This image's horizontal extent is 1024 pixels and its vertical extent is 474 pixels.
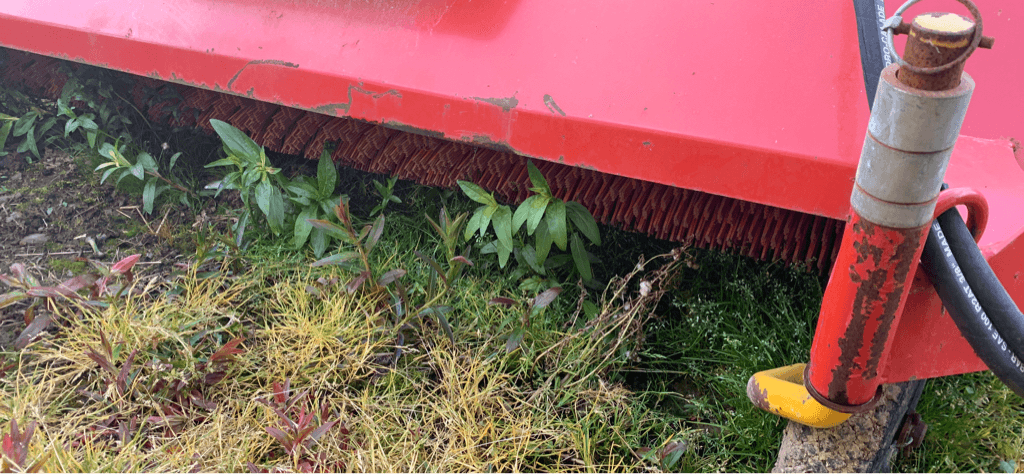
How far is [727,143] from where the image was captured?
3.99ft

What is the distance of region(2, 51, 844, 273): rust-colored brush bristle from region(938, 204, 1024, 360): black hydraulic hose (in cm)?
53

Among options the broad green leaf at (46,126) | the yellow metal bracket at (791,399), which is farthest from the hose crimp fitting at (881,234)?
the broad green leaf at (46,126)

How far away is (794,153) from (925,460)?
808 millimetres

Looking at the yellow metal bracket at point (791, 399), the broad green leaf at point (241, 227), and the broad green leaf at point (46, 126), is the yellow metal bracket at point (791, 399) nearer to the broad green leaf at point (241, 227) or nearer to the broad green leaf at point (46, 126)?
the broad green leaf at point (241, 227)

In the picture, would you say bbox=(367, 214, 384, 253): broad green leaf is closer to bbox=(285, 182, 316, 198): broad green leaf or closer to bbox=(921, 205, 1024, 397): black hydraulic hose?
bbox=(285, 182, 316, 198): broad green leaf

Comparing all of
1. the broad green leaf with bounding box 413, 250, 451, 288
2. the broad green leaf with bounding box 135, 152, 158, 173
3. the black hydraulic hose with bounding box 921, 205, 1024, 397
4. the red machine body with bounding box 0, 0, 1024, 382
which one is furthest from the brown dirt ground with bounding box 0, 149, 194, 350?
the black hydraulic hose with bounding box 921, 205, 1024, 397

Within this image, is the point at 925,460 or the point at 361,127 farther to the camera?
the point at 361,127

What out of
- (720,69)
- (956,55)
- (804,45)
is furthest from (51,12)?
(956,55)

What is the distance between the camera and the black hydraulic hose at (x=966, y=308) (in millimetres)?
923

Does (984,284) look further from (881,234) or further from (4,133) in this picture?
(4,133)

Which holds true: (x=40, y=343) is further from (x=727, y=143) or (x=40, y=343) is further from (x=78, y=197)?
(x=727, y=143)

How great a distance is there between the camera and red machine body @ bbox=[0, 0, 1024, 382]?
1187mm

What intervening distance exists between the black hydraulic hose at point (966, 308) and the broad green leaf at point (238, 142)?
152cm

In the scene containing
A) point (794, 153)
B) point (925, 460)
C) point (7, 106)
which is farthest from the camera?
point (7, 106)
